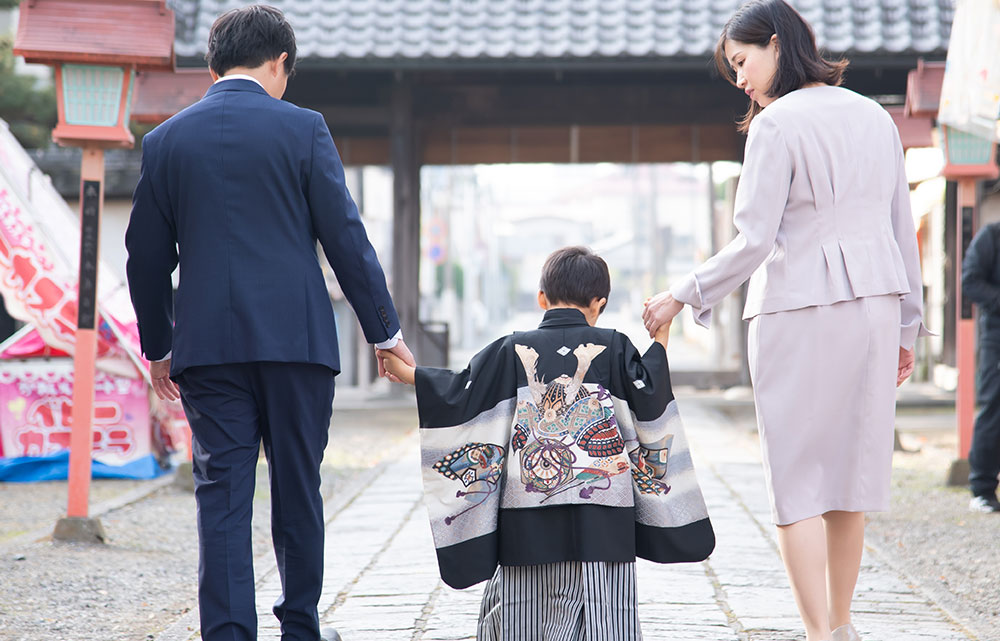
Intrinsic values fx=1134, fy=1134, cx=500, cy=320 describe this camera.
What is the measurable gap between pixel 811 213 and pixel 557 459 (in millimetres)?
949

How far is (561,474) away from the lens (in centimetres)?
301

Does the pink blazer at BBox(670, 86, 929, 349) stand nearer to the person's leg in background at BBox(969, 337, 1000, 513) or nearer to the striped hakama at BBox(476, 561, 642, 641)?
the striped hakama at BBox(476, 561, 642, 641)

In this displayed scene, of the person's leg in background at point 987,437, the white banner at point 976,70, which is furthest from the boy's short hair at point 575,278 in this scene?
the person's leg in background at point 987,437

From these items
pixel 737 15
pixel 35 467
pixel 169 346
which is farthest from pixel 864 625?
pixel 35 467

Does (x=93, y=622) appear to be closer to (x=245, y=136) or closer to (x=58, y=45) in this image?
(x=245, y=136)

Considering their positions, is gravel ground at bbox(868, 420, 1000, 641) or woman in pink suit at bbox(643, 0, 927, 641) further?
gravel ground at bbox(868, 420, 1000, 641)

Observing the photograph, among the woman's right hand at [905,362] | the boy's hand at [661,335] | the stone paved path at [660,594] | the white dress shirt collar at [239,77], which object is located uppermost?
the white dress shirt collar at [239,77]

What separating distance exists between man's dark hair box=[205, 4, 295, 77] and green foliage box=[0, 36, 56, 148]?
36.5 ft

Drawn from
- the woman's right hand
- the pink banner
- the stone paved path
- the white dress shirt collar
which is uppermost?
the white dress shirt collar

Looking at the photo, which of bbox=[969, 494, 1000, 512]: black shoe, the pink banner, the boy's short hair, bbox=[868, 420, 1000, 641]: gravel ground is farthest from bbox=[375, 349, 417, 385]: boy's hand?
the pink banner

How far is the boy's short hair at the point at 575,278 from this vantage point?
10.3 feet

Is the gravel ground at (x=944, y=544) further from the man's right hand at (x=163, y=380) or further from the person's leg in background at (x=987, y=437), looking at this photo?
the man's right hand at (x=163, y=380)

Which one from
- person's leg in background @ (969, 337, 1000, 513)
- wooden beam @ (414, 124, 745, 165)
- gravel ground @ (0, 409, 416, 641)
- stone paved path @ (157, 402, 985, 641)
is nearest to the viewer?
stone paved path @ (157, 402, 985, 641)

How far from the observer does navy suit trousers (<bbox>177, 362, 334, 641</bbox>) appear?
9.64 feet
